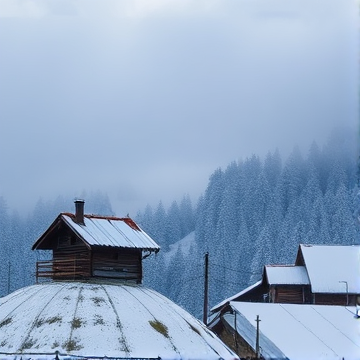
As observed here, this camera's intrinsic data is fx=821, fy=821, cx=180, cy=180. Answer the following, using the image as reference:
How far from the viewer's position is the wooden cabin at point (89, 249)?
46938mm

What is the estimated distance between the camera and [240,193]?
182 m

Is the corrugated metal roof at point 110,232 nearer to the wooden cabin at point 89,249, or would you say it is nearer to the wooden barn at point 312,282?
the wooden cabin at point 89,249

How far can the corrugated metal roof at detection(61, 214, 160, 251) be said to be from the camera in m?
47.4

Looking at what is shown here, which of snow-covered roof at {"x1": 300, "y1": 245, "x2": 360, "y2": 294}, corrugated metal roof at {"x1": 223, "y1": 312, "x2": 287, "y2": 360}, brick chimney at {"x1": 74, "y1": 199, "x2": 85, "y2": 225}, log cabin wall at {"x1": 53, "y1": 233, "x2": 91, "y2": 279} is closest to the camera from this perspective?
log cabin wall at {"x1": 53, "y1": 233, "x2": 91, "y2": 279}

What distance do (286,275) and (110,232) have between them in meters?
27.4

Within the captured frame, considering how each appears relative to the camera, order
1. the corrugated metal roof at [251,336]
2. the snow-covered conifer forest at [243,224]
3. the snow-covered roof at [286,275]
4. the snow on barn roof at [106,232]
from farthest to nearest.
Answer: the snow-covered conifer forest at [243,224], the snow-covered roof at [286,275], the corrugated metal roof at [251,336], the snow on barn roof at [106,232]

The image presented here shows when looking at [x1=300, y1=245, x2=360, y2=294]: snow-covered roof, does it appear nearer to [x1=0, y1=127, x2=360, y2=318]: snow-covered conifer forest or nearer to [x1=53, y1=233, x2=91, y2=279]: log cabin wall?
[x1=53, y1=233, x2=91, y2=279]: log cabin wall

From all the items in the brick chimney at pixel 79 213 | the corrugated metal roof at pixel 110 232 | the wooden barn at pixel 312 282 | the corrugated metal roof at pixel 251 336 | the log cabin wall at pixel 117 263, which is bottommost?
the corrugated metal roof at pixel 251 336

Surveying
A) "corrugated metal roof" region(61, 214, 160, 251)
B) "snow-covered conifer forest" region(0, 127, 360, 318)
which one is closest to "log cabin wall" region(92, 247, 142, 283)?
"corrugated metal roof" region(61, 214, 160, 251)

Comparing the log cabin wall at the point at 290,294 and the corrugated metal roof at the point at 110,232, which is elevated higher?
the corrugated metal roof at the point at 110,232

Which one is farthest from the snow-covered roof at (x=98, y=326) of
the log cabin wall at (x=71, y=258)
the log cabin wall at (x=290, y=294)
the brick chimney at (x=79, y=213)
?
the log cabin wall at (x=290, y=294)

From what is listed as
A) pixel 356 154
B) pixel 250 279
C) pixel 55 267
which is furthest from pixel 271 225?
pixel 356 154

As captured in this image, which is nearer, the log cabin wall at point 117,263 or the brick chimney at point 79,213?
the log cabin wall at point 117,263

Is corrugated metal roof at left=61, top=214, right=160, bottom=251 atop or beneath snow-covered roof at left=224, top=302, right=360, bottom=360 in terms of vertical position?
atop
